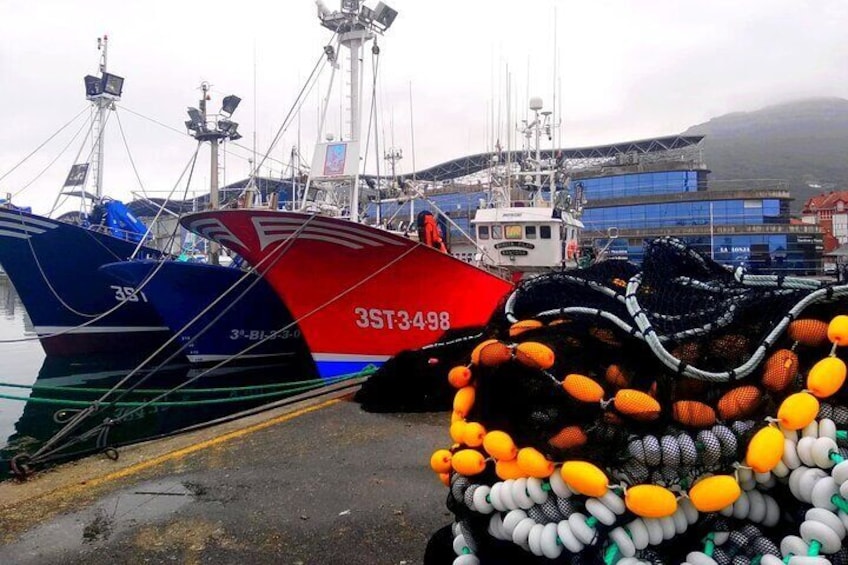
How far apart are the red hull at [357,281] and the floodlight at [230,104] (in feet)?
21.8

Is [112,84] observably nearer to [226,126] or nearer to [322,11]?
[226,126]

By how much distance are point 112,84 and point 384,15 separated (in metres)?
12.2

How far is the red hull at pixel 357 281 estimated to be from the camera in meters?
9.02

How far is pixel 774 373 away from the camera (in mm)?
1833

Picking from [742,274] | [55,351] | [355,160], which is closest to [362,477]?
[742,274]

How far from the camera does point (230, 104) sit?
15789mm

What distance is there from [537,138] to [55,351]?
45.3ft

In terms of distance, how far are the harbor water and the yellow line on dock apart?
0.60 m

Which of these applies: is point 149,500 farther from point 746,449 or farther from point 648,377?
point 746,449

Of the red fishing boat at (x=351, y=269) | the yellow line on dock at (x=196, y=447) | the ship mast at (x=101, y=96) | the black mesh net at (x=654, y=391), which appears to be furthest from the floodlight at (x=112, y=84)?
the black mesh net at (x=654, y=391)

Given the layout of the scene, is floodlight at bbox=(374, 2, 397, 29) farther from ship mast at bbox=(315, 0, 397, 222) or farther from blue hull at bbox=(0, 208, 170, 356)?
blue hull at bbox=(0, 208, 170, 356)

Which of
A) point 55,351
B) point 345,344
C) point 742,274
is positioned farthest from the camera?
point 55,351

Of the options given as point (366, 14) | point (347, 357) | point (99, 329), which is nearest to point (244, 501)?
point (347, 357)

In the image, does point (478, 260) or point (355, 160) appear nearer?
point (355, 160)
